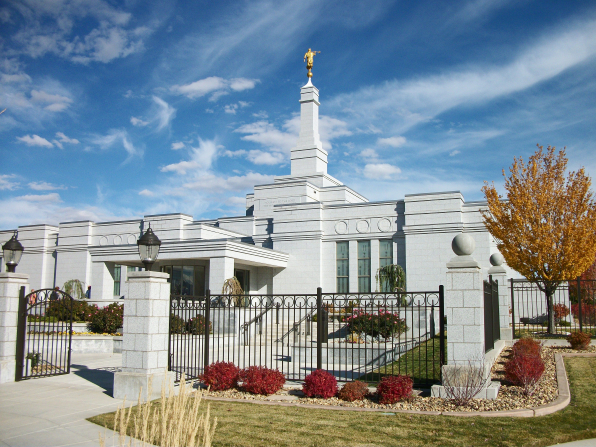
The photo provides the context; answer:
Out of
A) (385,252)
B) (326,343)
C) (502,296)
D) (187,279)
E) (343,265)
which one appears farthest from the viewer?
(343,265)

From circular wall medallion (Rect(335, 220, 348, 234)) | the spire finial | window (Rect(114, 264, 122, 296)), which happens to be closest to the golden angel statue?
the spire finial

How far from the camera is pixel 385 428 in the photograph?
7781 mm

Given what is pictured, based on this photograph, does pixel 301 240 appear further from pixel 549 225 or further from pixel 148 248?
pixel 148 248

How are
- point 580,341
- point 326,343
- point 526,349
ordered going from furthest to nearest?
1. point 326,343
2. point 580,341
3. point 526,349

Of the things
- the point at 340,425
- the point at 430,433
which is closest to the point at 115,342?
the point at 340,425

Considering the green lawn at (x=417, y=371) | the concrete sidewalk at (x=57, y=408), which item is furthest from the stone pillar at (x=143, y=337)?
the green lawn at (x=417, y=371)

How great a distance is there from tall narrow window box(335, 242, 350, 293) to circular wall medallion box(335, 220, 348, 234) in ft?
2.44

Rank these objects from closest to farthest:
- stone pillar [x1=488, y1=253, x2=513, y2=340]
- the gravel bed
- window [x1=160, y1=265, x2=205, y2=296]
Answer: the gravel bed
stone pillar [x1=488, y1=253, x2=513, y2=340]
window [x1=160, y1=265, x2=205, y2=296]

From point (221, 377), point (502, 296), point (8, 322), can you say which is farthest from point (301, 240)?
point (221, 377)

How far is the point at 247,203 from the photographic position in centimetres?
3869

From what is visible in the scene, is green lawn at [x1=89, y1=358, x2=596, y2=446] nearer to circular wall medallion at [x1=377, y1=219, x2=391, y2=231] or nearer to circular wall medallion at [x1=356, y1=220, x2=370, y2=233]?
circular wall medallion at [x1=377, y1=219, x2=391, y2=231]

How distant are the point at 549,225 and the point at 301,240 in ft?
49.6

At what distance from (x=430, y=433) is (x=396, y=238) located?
72.8ft

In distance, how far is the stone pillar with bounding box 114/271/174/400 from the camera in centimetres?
1033
